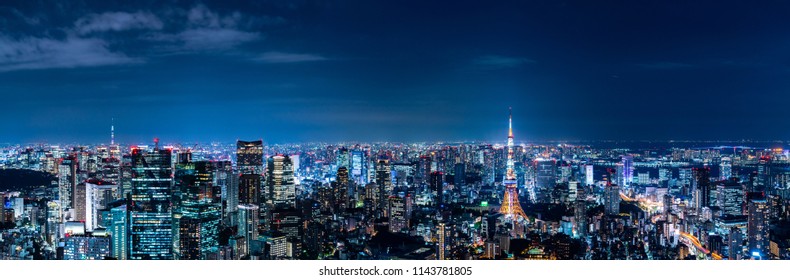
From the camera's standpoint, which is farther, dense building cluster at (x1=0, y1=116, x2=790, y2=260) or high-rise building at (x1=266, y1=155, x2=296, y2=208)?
high-rise building at (x1=266, y1=155, x2=296, y2=208)

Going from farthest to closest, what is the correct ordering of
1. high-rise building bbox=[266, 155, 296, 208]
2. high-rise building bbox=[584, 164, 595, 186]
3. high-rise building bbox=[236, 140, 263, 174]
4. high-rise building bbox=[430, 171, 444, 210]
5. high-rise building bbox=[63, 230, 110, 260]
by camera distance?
high-rise building bbox=[430, 171, 444, 210] < high-rise building bbox=[266, 155, 296, 208] < high-rise building bbox=[584, 164, 595, 186] < high-rise building bbox=[236, 140, 263, 174] < high-rise building bbox=[63, 230, 110, 260]

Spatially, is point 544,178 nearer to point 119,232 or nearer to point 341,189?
point 341,189

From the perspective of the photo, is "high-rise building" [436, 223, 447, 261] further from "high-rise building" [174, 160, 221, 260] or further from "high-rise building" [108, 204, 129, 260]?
"high-rise building" [108, 204, 129, 260]

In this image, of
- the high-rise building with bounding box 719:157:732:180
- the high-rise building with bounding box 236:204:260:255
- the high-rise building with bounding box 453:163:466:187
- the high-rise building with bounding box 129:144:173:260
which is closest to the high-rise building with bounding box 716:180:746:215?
the high-rise building with bounding box 719:157:732:180

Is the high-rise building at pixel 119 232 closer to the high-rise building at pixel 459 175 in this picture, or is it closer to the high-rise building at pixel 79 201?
the high-rise building at pixel 79 201
